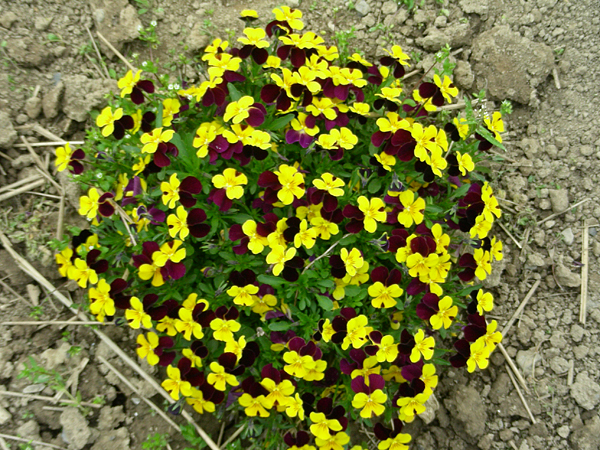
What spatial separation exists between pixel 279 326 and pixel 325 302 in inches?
Answer: 14.0

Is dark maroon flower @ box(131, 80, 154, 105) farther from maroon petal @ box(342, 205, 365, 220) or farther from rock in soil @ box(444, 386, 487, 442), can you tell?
rock in soil @ box(444, 386, 487, 442)

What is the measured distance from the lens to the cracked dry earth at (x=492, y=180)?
376 cm

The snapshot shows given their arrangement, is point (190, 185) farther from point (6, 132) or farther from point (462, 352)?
point (462, 352)

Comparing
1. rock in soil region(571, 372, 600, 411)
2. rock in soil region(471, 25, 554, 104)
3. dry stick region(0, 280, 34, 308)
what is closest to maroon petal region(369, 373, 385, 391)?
rock in soil region(571, 372, 600, 411)

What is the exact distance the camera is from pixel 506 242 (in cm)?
434

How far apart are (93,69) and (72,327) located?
7.90 ft

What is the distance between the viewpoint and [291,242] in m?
3.28

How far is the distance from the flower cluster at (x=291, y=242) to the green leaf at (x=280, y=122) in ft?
0.05

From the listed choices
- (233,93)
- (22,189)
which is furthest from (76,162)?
(233,93)

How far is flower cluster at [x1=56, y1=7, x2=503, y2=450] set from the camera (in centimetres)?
319

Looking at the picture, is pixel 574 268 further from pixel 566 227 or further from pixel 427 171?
pixel 427 171

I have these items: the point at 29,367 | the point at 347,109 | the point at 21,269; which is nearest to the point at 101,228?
the point at 21,269

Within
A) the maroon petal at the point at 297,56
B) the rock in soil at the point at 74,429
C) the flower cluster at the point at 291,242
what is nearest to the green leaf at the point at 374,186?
the flower cluster at the point at 291,242

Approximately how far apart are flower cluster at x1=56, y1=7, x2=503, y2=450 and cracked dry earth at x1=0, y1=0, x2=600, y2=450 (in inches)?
23.7
